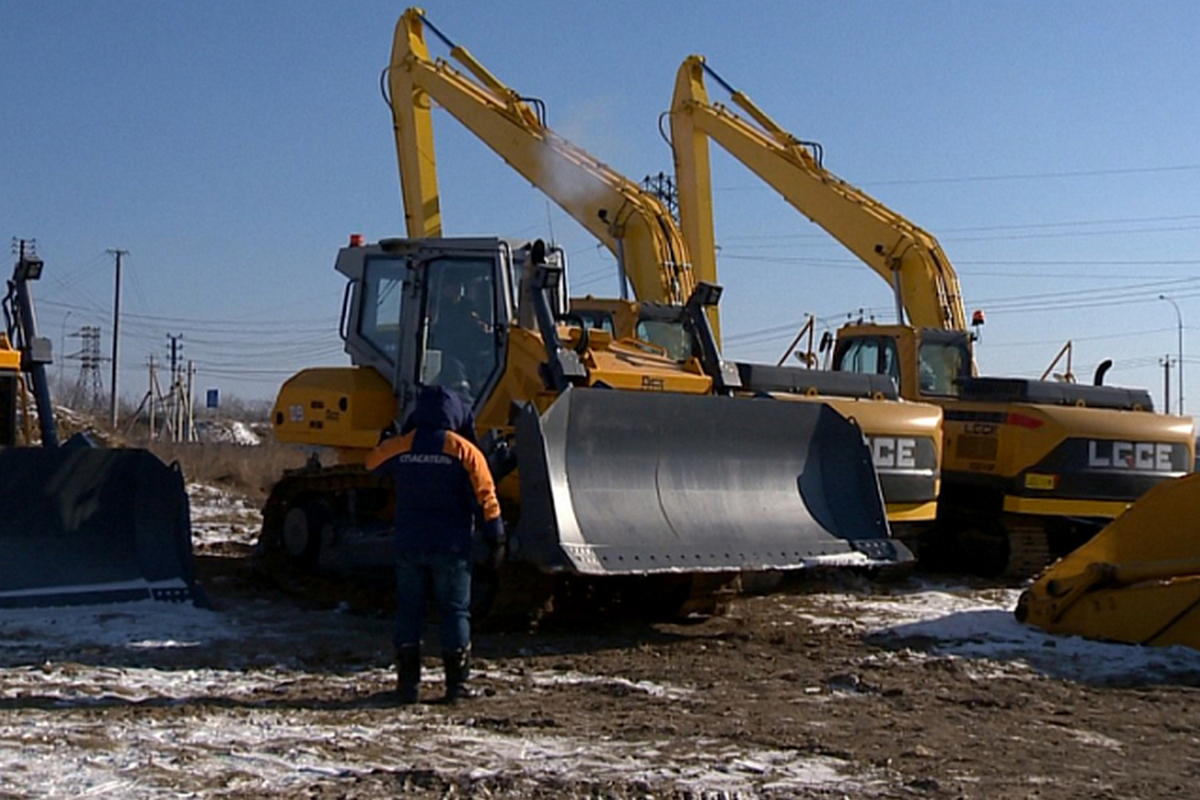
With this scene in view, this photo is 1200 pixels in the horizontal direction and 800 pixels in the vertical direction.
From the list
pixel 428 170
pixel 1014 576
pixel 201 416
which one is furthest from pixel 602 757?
pixel 201 416

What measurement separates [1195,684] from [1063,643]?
1.15 metres

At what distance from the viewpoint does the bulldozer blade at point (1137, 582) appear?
26.9ft

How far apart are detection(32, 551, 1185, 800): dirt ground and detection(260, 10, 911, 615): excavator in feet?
1.62

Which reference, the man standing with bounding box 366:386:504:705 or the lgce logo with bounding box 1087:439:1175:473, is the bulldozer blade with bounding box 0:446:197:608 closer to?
the man standing with bounding box 366:386:504:705

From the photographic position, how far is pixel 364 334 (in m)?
9.90

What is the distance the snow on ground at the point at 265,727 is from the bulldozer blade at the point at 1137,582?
17cm

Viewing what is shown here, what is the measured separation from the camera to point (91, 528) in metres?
9.07

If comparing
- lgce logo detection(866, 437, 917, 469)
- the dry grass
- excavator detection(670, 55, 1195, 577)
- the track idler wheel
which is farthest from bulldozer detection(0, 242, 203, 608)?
the dry grass

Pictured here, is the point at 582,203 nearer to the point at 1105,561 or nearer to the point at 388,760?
the point at 1105,561

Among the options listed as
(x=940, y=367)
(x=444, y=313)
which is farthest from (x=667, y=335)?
(x=444, y=313)

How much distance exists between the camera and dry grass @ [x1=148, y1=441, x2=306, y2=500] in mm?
23525

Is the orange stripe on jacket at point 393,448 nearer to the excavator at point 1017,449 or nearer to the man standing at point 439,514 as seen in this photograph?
the man standing at point 439,514

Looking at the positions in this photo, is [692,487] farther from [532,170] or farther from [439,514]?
[532,170]

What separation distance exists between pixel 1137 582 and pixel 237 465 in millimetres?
20096
